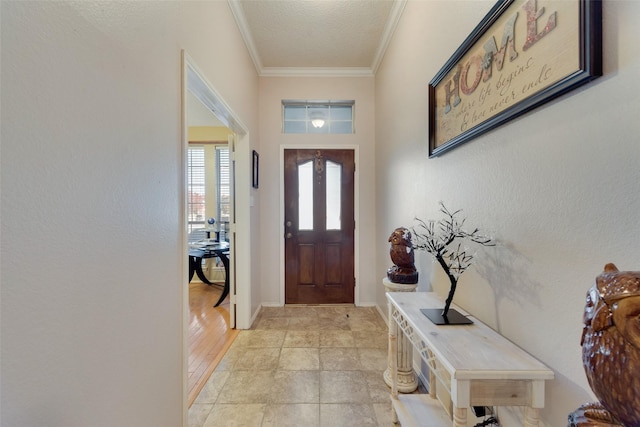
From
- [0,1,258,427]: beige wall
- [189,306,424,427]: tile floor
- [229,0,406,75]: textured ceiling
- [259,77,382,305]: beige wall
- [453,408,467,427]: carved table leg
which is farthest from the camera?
[259,77,382,305]: beige wall

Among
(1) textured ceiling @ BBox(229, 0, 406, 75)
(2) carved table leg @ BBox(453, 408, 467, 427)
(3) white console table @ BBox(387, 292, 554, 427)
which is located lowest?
(2) carved table leg @ BBox(453, 408, 467, 427)

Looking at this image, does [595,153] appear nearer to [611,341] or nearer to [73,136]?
[611,341]

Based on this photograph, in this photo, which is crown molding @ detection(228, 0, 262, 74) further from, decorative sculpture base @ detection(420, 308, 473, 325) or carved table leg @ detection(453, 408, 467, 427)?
carved table leg @ detection(453, 408, 467, 427)

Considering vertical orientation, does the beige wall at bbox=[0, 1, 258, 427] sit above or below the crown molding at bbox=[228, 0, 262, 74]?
below

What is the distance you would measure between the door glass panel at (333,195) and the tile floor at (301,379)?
1.20 m

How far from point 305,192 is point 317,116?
3.32 feet

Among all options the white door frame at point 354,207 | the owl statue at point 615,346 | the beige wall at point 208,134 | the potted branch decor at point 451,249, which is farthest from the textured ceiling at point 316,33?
the owl statue at point 615,346

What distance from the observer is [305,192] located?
3447 millimetres

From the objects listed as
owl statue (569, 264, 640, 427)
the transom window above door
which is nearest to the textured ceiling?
the transom window above door

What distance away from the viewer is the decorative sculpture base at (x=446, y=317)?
3.82ft

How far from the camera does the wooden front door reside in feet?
11.3

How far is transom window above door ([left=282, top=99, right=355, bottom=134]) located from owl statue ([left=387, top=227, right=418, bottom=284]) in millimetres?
2066

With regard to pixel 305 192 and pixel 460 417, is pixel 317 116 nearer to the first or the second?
pixel 305 192

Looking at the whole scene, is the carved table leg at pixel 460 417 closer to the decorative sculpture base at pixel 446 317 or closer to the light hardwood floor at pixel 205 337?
the decorative sculpture base at pixel 446 317
